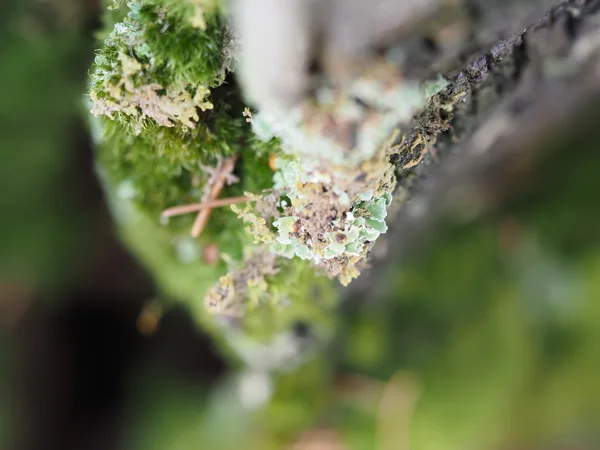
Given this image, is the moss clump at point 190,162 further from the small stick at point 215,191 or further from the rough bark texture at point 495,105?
the rough bark texture at point 495,105

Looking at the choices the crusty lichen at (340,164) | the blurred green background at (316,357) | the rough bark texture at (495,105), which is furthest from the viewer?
the blurred green background at (316,357)

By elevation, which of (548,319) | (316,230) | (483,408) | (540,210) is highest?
(540,210)

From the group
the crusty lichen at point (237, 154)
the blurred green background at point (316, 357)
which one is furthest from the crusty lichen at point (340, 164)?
the blurred green background at point (316, 357)

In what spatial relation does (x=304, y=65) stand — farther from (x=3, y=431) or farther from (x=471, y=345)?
(x=3, y=431)

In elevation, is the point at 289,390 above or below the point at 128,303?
below

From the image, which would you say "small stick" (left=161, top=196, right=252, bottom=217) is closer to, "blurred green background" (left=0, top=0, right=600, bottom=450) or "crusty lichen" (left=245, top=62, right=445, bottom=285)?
"crusty lichen" (left=245, top=62, right=445, bottom=285)

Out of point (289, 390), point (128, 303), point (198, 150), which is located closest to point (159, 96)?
point (198, 150)
